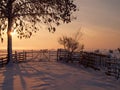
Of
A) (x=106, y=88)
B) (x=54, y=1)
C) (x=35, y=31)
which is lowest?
(x=106, y=88)

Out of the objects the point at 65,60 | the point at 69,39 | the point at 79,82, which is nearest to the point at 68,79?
the point at 79,82

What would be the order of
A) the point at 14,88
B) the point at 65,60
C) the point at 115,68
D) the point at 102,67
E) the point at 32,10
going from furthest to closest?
1. the point at 65,60
2. the point at 32,10
3. the point at 102,67
4. the point at 115,68
5. the point at 14,88

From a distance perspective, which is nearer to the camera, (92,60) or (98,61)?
(98,61)

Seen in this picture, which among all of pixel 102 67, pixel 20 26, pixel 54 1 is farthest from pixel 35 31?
pixel 102 67

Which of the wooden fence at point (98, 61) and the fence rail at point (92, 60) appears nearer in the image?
the wooden fence at point (98, 61)

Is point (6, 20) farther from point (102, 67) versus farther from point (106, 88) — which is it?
point (106, 88)

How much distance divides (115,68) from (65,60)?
663 inches

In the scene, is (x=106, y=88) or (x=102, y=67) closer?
(x=106, y=88)

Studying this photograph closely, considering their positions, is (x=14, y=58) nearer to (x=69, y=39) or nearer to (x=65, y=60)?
(x=65, y=60)

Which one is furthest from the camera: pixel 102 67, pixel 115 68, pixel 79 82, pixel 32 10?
pixel 32 10

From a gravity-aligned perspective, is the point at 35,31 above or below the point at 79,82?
above

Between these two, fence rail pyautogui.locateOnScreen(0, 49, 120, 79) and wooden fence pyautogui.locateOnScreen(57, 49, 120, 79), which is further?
fence rail pyautogui.locateOnScreen(0, 49, 120, 79)

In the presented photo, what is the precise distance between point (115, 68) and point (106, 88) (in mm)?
7354

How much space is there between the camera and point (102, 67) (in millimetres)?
35125
